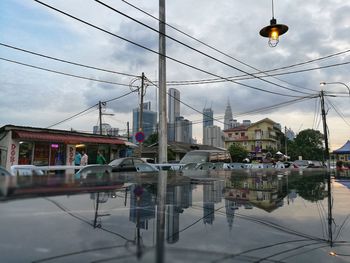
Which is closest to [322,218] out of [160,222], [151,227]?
[160,222]

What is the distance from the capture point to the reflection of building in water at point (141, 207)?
314 centimetres

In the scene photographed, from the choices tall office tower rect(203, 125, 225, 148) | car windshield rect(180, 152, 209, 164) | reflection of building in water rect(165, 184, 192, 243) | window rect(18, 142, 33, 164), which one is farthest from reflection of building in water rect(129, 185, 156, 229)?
tall office tower rect(203, 125, 225, 148)

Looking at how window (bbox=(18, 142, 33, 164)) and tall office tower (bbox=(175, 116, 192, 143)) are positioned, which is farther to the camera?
tall office tower (bbox=(175, 116, 192, 143))

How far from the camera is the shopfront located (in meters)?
16.8

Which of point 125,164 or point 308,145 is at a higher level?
point 308,145

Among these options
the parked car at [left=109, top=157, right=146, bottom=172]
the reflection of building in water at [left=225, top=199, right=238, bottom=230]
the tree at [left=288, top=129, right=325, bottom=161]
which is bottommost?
the reflection of building in water at [left=225, top=199, right=238, bottom=230]

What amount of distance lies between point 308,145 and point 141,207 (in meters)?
70.5

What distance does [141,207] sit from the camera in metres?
3.68

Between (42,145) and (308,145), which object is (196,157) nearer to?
(42,145)

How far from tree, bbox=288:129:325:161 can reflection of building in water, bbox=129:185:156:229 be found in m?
63.8

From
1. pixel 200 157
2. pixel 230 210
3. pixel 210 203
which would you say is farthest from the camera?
pixel 200 157

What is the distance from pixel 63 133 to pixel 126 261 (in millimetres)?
19164

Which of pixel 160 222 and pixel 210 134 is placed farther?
pixel 210 134

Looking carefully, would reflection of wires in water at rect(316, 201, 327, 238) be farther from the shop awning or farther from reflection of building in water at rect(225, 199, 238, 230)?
the shop awning
